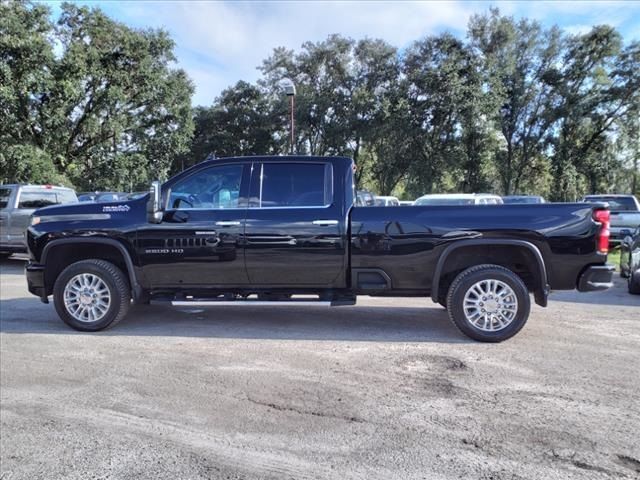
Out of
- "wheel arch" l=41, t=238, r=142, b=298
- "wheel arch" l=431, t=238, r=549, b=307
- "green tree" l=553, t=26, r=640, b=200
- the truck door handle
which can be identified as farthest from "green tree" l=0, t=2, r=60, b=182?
"green tree" l=553, t=26, r=640, b=200

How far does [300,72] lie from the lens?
39.5 m

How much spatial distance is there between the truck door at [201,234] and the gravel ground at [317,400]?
2.31 ft

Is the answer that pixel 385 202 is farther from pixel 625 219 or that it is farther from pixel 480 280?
pixel 625 219

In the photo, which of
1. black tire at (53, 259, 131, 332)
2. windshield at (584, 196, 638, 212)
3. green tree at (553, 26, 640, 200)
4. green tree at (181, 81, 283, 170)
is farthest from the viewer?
green tree at (181, 81, 283, 170)

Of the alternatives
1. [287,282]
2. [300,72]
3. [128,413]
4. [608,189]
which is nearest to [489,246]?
[287,282]

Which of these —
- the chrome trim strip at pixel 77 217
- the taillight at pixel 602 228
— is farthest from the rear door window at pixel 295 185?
the taillight at pixel 602 228

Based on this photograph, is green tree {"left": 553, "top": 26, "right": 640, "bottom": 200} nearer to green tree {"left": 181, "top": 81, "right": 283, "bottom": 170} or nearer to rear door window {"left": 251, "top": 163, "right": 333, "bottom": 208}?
green tree {"left": 181, "top": 81, "right": 283, "bottom": 170}

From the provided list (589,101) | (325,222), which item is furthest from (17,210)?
(589,101)

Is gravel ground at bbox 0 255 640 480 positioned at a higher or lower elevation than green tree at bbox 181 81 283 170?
lower

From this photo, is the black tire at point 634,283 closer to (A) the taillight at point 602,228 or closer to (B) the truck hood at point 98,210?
(A) the taillight at point 602,228

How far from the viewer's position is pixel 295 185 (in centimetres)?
619

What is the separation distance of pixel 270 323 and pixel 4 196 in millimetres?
9369

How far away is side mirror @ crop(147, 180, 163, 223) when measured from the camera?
5.96 metres

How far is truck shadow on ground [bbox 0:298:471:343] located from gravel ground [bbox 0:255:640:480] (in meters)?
0.04
